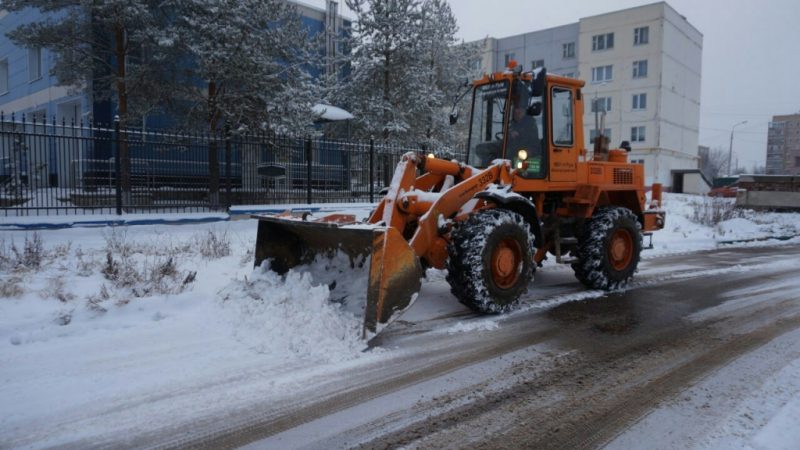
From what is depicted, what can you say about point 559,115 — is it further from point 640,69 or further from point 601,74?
point 601,74

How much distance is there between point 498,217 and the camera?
5703 mm

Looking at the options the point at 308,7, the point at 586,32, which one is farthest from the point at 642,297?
the point at 586,32

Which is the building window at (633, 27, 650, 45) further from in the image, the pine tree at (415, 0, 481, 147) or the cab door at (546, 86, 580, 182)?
the cab door at (546, 86, 580, 182)

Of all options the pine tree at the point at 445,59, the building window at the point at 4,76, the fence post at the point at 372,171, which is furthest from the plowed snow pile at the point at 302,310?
the building window at the point at 4,76

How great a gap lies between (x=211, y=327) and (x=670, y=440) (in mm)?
3846

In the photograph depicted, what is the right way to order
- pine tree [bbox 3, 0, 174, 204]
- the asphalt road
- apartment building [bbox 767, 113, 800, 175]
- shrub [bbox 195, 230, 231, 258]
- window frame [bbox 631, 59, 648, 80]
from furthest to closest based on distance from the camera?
apartment building [bbox 767, 113, 800, 175] < window frame [bbox 631, 59, 648, 80] < pine tree [bbox 3, 0, 174, 204] < shrub [bbox 195, 230, 231, 258] < the asphalt road

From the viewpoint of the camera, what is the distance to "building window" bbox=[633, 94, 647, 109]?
151 ft

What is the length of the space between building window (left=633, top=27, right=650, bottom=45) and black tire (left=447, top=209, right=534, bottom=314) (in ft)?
152

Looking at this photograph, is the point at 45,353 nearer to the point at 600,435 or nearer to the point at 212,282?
the point at 212,282

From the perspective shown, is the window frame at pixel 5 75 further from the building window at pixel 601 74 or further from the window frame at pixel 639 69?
the window frame at pixel 639 69

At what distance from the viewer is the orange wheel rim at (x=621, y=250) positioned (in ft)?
24.6

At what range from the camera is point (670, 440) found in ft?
10.4

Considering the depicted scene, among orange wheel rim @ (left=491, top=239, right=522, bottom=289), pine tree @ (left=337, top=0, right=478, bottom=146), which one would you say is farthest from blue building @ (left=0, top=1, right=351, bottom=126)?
orange wheel rim @ (left=491, top=239, right=522, bottom=289)

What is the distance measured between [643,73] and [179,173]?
43.5 meters
